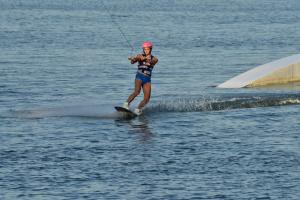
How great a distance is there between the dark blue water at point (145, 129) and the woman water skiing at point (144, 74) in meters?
0.43

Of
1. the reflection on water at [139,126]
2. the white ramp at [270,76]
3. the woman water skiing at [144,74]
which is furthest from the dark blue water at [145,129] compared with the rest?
the white ramp at [270,76]

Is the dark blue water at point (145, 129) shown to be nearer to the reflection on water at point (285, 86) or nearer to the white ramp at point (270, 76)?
the reflection on water at point (285, 86)

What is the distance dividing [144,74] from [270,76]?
770cm

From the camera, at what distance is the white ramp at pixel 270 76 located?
110 feet

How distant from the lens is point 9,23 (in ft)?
253

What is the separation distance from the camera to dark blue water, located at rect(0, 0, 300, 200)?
755 inches

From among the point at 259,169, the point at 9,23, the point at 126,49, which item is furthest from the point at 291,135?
the point at 9,23

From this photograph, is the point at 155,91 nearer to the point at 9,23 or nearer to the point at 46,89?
the point at 46,89

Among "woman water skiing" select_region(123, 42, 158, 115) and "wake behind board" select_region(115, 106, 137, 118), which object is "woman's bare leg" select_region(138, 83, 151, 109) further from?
"wake behind board" select_region(115, 106, 137, 118)

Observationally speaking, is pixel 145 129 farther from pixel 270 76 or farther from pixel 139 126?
pixel 270 76

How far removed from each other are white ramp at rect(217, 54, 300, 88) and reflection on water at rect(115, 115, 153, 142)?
7.23 m

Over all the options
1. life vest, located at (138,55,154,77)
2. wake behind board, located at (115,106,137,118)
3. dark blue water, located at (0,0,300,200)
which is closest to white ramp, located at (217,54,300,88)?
dark blue water, located at (0,0,300,200)

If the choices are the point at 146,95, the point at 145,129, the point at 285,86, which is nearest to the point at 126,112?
the point at 146,95

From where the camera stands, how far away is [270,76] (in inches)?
1340
